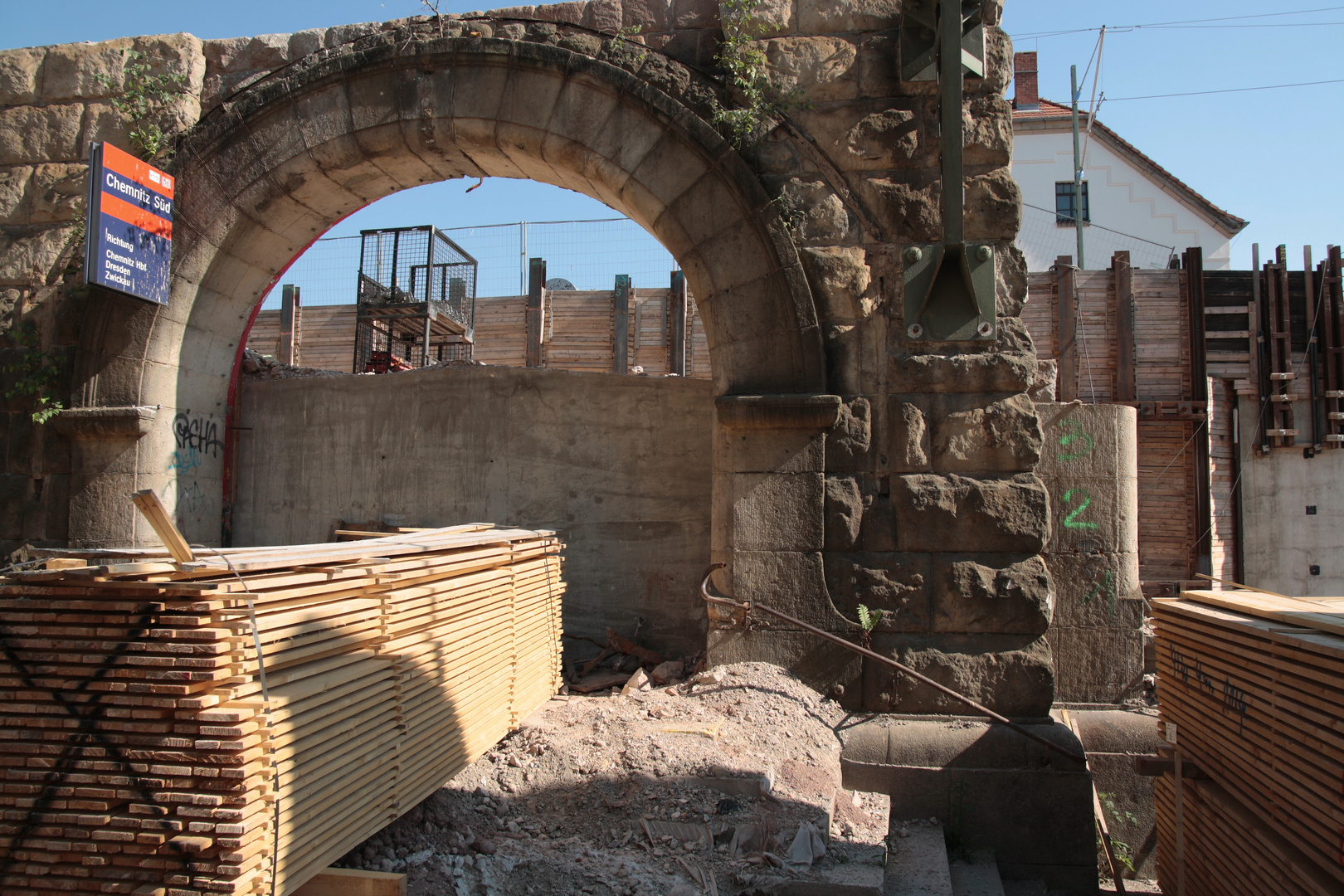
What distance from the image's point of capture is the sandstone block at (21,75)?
21.6 ft

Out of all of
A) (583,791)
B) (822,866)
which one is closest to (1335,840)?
(822,866)

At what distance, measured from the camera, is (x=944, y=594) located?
5000 mm

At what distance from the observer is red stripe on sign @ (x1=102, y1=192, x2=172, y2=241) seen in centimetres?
571

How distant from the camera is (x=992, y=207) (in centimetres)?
508

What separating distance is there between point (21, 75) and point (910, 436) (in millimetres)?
7722

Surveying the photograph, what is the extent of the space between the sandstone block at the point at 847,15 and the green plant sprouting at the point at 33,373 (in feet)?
20.2

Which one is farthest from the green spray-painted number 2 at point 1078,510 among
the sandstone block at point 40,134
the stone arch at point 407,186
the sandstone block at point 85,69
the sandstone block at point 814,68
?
the sandstone block at point 40,134

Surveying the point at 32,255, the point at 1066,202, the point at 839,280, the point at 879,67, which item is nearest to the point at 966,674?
the point at 839,280

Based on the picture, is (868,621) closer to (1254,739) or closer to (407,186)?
(1254,739)

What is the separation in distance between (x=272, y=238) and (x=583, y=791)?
5.11 metres

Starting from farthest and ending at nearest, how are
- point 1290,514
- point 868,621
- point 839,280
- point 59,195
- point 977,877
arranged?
point 1290,514, point 59,195, point 839,280, point 868,621, point 977,877

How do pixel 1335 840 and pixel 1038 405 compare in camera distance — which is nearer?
pixel 1335 840

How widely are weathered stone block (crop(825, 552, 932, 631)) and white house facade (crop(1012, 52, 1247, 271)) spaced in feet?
66.5

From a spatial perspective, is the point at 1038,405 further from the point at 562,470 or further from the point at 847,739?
the point at 562,470
